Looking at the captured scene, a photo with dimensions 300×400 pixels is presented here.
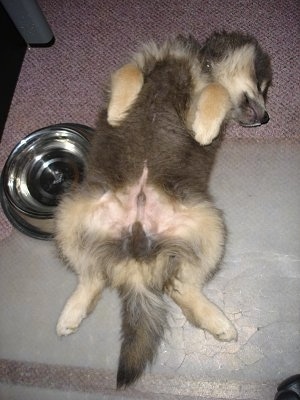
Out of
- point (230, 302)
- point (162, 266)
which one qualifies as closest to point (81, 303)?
point (162, 266)

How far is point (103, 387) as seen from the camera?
1.81 meters

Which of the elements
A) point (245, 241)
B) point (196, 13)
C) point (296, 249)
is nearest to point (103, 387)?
point (245, 241)

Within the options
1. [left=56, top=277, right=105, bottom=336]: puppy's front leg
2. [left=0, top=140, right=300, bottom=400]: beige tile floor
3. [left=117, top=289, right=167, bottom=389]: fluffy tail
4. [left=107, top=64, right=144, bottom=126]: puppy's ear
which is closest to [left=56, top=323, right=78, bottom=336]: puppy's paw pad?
[left=56, top=277, right=105, bottom=336]: puppy's front leg

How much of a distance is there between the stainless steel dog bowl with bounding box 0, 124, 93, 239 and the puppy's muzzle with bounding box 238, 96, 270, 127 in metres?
0.80

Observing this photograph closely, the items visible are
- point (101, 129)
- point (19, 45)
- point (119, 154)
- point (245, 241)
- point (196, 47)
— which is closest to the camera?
point (119, 154)

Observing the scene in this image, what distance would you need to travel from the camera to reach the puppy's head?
1.83 meters

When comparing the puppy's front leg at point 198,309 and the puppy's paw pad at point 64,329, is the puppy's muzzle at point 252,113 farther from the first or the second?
the puppy's paw pad at point 64,329

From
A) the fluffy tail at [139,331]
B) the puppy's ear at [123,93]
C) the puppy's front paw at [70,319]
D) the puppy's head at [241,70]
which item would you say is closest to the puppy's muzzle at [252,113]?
the puppy's head at [241,70]

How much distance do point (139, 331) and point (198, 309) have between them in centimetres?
29

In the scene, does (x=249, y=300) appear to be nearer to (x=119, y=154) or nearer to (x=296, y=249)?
(x=296, y=249)

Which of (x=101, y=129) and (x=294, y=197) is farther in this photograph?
(x=294, y=197)

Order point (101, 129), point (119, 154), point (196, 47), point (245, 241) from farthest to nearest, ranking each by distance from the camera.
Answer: point (245, 241) < point (196, 47) < point (101, 129) < point (119, 154)

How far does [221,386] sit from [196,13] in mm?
2141

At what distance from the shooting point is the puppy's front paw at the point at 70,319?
1.76m
